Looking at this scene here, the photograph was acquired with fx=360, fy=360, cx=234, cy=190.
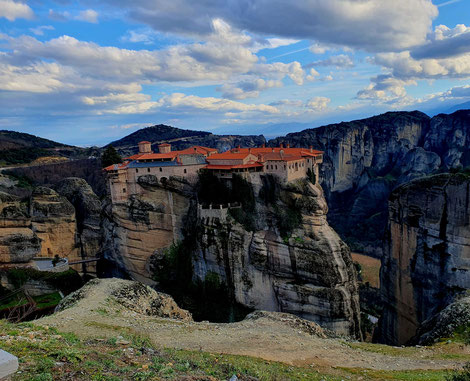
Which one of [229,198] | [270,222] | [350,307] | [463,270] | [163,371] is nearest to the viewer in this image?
[163,371]

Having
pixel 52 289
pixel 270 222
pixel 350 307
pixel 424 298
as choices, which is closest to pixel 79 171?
pixel 52 289

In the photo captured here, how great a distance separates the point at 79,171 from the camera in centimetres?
8731

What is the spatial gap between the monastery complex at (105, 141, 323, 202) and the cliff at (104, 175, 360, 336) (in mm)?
998

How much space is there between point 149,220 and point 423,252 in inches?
1066

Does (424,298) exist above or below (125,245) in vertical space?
below

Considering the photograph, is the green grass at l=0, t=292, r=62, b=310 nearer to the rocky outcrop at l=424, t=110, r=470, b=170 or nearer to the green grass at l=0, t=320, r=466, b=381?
the green grass at l=0, t=320, r=466, b=381

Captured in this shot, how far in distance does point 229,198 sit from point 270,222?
17.0ft

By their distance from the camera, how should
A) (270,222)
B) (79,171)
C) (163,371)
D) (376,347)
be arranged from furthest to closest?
(79,171) < (270,222) < (376,347) < (163,371)

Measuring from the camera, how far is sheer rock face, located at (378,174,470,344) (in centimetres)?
2559

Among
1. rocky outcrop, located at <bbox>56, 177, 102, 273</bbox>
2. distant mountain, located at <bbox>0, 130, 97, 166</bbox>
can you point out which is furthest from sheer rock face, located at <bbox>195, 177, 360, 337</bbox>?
distant mountain, located at <bbox>0, 130, 97, 166</bbox>

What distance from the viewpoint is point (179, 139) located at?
14850 centimetres

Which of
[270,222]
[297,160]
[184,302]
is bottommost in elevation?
[184,302]

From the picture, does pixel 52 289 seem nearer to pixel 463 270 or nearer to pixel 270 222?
pixel 270 222

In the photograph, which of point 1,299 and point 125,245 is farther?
point 125,245
